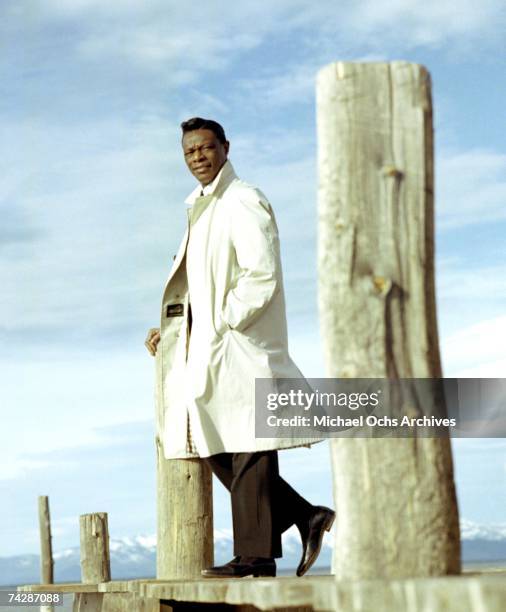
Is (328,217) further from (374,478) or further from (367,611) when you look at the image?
(367,611)

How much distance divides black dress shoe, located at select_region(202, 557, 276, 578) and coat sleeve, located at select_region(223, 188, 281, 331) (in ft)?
3.64

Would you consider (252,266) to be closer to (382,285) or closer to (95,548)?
(382,285)

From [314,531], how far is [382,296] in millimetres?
2446

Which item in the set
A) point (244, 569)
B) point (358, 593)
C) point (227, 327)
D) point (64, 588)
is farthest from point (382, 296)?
point (64, 588)

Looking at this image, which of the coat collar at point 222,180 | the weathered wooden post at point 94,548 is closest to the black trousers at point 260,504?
the coat collar at point 222,180

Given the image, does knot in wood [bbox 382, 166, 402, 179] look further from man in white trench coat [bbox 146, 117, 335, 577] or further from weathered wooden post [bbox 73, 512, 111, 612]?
weathered wooden post [bbox 73, 512, 111, 612]

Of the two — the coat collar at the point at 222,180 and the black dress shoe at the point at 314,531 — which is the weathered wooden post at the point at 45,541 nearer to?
the black dress shoe at the point at 314,531

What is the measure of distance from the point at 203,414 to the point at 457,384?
1.95m

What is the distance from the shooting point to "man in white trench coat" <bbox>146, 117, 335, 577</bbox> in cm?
562

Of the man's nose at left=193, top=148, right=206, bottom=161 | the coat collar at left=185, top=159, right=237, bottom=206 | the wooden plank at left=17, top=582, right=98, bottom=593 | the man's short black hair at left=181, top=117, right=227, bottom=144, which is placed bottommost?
the wooden plank at left=17, top=582, right=98, bottom=593

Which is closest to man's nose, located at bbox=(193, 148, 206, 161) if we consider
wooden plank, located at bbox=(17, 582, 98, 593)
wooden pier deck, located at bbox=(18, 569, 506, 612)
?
wooden pier deck, located at bbox=(18, 569, 506, 612)

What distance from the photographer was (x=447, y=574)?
3621 millimetres

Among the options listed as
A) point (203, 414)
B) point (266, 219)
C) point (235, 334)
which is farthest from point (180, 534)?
point (266, 219)

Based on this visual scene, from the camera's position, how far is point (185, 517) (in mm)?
6191
